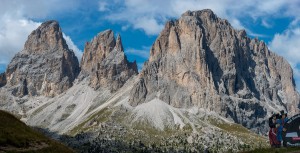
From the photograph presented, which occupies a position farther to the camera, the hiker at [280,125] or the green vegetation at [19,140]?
the hiker at [280,125]

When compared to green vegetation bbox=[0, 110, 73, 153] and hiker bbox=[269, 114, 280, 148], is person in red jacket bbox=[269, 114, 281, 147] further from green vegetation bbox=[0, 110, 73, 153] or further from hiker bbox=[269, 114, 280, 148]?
green vegetation bbox=[0, 110, 73, 153]

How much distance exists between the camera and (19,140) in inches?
1372

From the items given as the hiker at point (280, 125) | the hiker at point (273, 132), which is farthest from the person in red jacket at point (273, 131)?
the hiker at point (280, 125)

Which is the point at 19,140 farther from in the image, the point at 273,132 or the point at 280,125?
the point at 280,125

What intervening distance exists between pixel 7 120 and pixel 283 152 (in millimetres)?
26817

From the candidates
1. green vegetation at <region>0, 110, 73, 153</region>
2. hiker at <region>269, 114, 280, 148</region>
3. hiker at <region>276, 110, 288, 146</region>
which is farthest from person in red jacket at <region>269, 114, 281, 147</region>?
green vegetation at <region>0, 110, 73, 153</region>

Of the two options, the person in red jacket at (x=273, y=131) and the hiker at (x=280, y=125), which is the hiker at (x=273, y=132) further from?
the hiker at (x=280, y=125)

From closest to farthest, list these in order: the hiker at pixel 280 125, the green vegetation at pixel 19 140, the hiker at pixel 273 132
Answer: the green vegetation at pixel 19 140 < the hiker at pixel 280 125 < the hiker at pixel 273 132

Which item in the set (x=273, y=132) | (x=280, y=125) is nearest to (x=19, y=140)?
(x=273, y=132)

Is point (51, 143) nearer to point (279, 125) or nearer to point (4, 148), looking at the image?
point (4, 148)

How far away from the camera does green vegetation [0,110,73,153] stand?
33438 millimetres

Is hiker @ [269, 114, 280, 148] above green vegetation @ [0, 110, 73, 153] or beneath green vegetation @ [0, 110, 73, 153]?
above

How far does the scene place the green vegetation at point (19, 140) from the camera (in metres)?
33.4

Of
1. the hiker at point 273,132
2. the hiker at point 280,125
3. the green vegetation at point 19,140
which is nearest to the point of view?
the green vegetation at point 19,140
